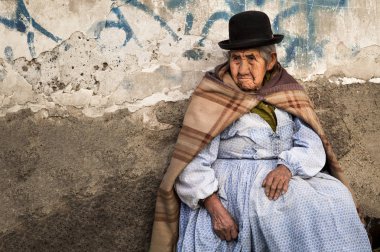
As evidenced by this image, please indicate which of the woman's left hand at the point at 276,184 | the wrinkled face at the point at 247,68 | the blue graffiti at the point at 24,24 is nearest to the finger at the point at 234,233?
the woman's left hand at the point at 276,184

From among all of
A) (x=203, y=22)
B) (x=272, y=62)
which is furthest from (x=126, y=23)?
(x=272, y=62)

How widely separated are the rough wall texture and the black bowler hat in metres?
0.43

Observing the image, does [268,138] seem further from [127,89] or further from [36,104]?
[36,104]

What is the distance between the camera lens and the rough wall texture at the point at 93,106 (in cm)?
308

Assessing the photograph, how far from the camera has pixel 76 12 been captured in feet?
10.3

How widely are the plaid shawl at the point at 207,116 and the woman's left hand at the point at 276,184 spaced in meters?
0.41

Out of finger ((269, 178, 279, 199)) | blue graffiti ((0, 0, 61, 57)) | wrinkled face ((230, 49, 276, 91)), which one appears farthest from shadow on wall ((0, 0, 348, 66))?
finger ((269, 178, 279, 199))

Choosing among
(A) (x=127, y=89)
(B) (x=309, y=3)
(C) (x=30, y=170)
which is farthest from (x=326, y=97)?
(C) (x=30, y=170)

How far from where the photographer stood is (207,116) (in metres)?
3.06

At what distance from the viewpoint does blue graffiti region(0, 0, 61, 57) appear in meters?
3.05

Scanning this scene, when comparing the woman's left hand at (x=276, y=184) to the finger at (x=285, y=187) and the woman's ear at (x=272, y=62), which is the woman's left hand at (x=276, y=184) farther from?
the woman's ear at (x=272, y=62)

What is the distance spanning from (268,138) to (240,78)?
40cm

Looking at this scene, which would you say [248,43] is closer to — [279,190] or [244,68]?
[244,68]

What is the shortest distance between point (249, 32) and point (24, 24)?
4.39ft
